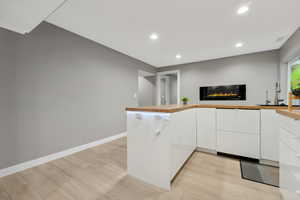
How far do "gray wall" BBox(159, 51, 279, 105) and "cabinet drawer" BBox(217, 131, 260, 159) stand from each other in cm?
226

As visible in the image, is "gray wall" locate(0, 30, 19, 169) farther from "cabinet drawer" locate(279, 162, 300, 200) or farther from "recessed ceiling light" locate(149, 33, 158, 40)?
"cabinet drawer" locate(279, 162, 300, 200)

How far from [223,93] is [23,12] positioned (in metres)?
4.91

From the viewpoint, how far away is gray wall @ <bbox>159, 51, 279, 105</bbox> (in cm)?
334

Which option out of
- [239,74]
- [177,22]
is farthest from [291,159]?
[239,74]

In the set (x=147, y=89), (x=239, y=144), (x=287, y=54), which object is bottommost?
(x=239, y=144)

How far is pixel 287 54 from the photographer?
8.75ft

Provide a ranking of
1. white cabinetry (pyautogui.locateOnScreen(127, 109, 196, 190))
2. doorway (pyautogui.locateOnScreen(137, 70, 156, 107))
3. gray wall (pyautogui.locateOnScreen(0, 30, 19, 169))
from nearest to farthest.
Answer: white cabinetry (pyautogui.locateOnScreen(127, 109, 196, 190))
gray wall (pyautogui.locateOnScreen(0, 30, 19, 169))
doorway (pyautogui.locateOnScreen(137, 70, 156, 107))

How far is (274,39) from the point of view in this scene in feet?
8.75

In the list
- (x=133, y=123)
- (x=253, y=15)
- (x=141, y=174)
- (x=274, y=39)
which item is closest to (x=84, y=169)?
(x=141, y=174)

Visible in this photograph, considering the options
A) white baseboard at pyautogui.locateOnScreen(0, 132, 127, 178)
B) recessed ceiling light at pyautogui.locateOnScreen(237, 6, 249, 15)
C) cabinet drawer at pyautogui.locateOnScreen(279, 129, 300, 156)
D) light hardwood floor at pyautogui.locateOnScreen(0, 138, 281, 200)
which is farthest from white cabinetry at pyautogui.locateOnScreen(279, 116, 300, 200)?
white baseboard at pyautogui.locateOnScreen(0, 132, 127, 178)

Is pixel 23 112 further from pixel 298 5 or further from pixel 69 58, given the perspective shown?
pixel 298 5

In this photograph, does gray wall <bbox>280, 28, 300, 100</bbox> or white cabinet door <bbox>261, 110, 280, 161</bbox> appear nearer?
white cabinet door <bbox>261, 110, 280, 161</bbox>

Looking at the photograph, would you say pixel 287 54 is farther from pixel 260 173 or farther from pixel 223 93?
pixel 260 173

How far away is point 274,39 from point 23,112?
17.3ft
